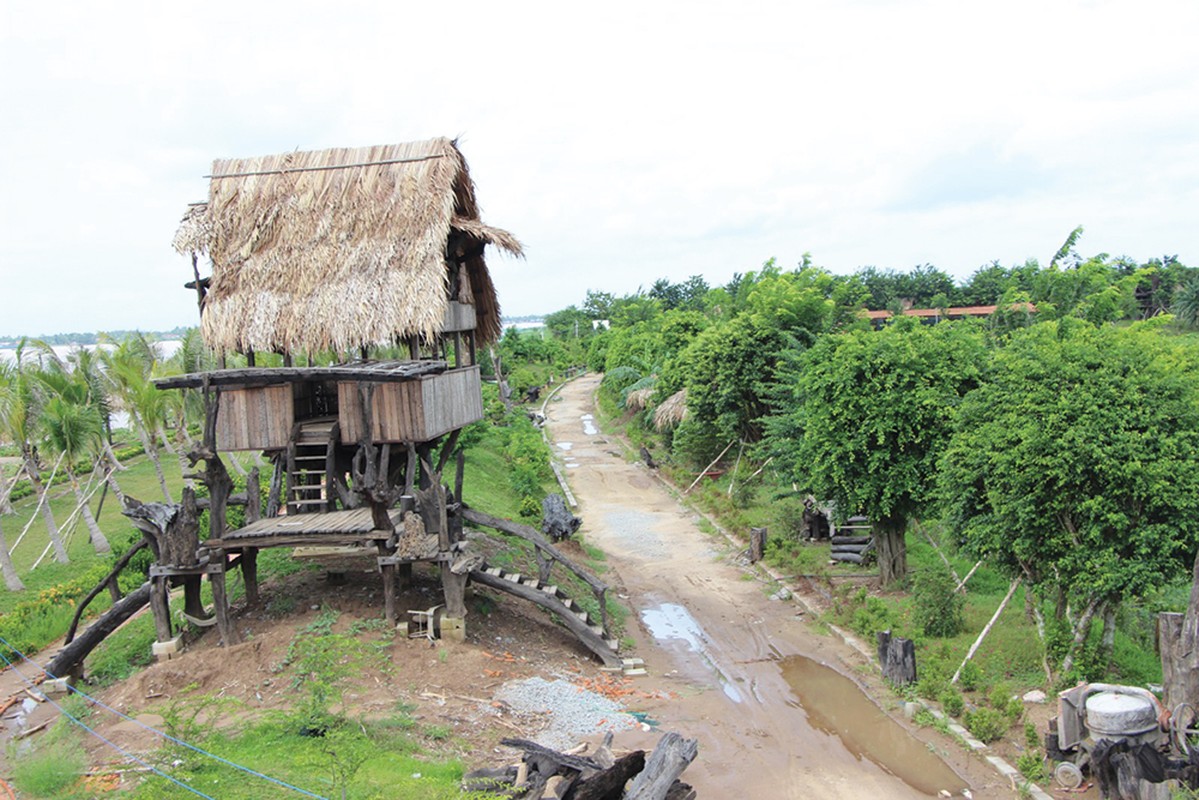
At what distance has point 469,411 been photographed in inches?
658

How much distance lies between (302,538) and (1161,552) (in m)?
11.7

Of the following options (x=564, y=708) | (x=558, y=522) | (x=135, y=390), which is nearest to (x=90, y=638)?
(x=564, y=708)

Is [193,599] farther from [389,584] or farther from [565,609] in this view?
[565,609]

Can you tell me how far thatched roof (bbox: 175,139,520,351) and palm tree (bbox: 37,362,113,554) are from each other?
25.1 ft

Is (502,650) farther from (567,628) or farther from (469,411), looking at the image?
(469,411)

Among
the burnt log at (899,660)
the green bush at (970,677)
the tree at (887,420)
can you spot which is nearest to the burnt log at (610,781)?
the burnt log at (899,660)

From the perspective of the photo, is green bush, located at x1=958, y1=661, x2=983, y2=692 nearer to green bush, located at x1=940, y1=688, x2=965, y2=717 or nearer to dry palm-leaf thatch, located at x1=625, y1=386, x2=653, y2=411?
green bush, located at x1=940, y1=688, x2=965, y2=717

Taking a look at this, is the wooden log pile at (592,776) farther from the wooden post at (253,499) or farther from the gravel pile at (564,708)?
the wooden post at (253,499)

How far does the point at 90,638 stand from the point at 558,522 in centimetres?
1076

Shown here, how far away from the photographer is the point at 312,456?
1486 centimetres

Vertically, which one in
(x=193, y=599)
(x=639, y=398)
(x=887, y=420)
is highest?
(x=887, y=420)

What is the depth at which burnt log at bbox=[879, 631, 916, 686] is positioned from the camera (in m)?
12.8

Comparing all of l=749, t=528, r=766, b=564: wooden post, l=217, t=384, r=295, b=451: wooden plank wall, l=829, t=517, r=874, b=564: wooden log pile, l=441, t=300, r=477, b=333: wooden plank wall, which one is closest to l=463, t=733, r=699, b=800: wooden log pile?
l=217, t=384, r=295, b=451: wooden plank wall

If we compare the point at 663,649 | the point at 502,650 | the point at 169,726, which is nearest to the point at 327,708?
the point at 169,726
